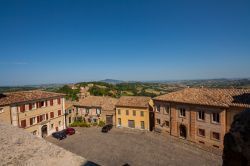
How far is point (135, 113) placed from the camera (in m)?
37.1

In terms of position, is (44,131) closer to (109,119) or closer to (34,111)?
(34,111)

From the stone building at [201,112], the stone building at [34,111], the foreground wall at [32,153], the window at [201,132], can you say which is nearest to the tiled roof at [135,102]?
the stone building at [201,112]

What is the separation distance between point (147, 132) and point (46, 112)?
65.6 feet

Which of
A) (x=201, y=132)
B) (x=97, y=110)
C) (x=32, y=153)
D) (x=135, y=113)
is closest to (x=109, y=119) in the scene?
(x=97, y=110)

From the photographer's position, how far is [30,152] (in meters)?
4.40

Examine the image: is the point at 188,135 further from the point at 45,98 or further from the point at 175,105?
the point at 45,98

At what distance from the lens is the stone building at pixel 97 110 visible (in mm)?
40500

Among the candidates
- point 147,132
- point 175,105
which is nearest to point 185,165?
point 175,105

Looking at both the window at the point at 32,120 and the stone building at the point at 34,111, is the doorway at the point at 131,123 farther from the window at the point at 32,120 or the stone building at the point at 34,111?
the window at the point at 32,120

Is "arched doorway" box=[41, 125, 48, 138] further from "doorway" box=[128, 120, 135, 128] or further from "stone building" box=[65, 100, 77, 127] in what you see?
"doorway" box=[128, 120, 135, 128]

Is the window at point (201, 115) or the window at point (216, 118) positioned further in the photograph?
the window at point (201, 115)

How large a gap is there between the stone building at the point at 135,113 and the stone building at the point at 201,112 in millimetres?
2847

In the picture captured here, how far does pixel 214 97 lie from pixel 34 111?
99.7 ft

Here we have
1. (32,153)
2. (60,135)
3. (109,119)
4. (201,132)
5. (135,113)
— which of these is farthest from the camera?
(109,119)
